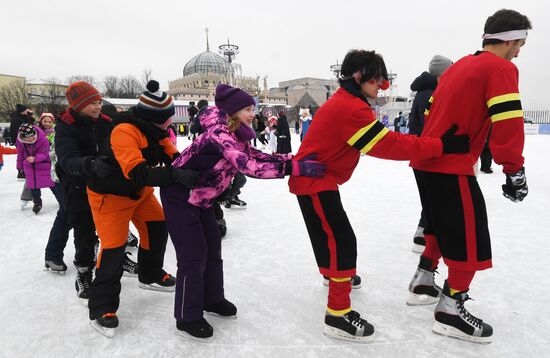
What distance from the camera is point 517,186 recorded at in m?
1.91

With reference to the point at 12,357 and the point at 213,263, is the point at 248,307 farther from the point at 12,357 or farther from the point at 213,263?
the point at 12,357

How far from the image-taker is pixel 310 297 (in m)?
2.61

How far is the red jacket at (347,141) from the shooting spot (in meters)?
1.90

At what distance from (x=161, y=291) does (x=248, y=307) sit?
727 mm

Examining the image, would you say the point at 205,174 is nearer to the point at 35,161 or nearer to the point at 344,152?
the point at 344,152

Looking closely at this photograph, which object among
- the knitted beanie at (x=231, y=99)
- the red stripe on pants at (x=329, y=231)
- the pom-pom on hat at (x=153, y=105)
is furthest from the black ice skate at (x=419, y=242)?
the pom-pom on hat at (x=153, y=105)

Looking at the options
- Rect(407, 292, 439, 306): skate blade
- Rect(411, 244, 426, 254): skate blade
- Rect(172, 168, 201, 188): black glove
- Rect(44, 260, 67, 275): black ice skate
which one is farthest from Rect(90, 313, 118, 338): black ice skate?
Rect(411, 244, 426, 254): skate blade

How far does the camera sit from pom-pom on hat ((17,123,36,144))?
5133 mm

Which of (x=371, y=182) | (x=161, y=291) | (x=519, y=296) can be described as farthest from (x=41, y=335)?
(x=371, y=182)

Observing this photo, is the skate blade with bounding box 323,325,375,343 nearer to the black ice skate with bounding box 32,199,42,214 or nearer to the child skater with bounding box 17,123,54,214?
the child skater with bounding box 17,123,54,214

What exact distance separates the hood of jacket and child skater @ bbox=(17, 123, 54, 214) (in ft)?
16.2

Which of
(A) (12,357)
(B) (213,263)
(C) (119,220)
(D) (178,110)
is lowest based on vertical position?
(A) (12,357)

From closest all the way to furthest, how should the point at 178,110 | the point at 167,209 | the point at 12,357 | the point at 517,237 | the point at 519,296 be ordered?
the point at 12,357, the point at 167,209, the point at 519,296, the point at 517,237, the point at 178,110

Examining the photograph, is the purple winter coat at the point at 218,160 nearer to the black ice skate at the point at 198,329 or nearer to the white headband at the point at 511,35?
the black ice skate at the point at 198,329
